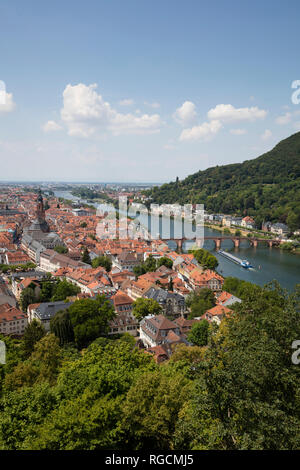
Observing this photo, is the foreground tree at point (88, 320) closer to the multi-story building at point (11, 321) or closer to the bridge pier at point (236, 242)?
the multi-story building at point (11, 321)

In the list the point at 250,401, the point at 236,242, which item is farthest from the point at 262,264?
the point at 250,401

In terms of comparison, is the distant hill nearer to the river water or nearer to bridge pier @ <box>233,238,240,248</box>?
the river water

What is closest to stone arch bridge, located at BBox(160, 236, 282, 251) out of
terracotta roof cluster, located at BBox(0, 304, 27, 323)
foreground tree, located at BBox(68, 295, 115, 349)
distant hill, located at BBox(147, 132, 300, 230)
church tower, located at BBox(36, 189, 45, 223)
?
distant hill, located at BBox(147, 132, 300, 230)

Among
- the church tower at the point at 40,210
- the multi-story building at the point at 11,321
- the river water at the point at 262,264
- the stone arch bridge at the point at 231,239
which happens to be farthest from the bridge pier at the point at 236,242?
the multi-story building at the point at 11,321

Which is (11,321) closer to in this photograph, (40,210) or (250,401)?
(250,401)

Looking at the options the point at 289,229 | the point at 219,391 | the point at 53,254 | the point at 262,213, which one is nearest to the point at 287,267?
the point at 289,229
